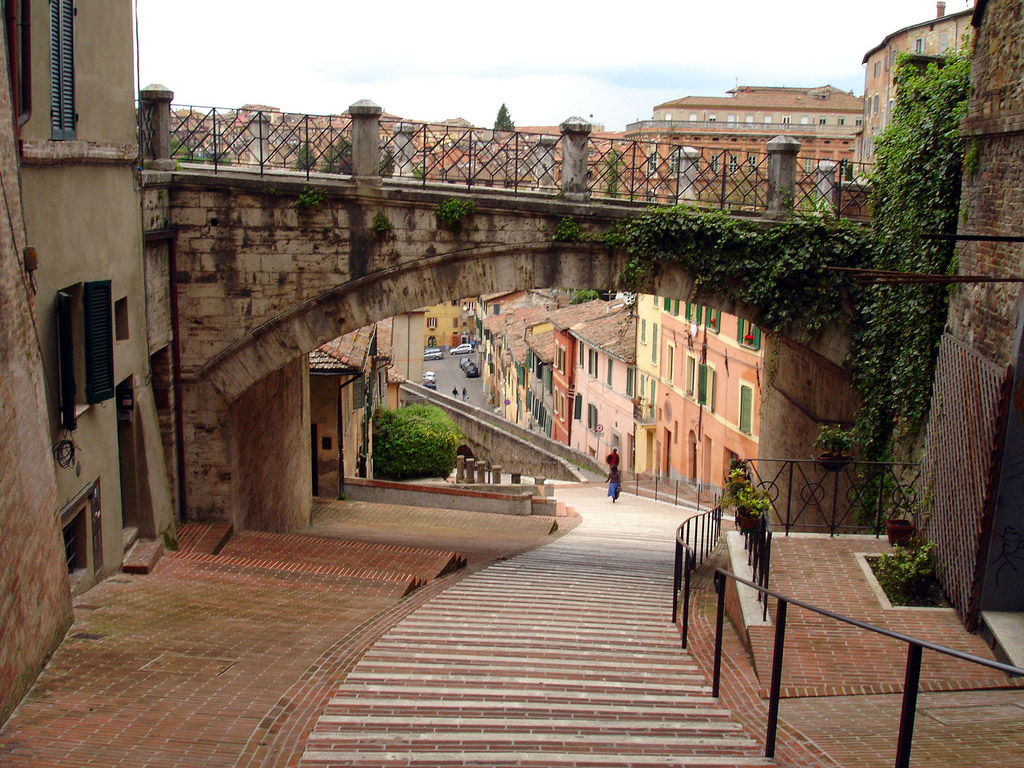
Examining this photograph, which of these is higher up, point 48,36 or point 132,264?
point 48,36

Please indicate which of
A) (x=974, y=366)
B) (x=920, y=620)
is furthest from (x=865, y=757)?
(x=974, y=366)

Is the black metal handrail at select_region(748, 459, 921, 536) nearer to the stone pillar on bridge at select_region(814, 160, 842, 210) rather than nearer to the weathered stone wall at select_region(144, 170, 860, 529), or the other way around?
the weathered stone wall at select_region(144, 170, 860, 529)

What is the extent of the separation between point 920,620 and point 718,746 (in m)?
3.70

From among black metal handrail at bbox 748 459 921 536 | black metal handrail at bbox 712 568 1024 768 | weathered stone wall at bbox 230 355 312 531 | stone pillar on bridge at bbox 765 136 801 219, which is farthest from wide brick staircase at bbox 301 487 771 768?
stone pillar on bridge at bbox 765 136 801 219

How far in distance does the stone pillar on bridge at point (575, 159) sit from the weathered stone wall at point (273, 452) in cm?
532

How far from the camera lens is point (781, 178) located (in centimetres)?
1292

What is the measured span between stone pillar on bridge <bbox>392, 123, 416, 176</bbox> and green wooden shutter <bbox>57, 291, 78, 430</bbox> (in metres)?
5.73

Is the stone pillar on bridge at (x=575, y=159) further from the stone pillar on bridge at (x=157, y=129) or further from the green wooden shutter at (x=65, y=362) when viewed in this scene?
the green wooden shutter at (x=65, y=362)

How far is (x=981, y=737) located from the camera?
228 inches

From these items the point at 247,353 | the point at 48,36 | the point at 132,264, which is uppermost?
the point at 48,36

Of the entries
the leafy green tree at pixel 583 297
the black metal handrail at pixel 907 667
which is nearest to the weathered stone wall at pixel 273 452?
the black metal handrail at pixel 907 667

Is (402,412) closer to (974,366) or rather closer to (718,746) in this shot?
(974,366)

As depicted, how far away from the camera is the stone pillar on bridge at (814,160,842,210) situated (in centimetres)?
1320

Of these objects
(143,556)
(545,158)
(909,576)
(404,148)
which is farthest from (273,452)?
(909,576)
